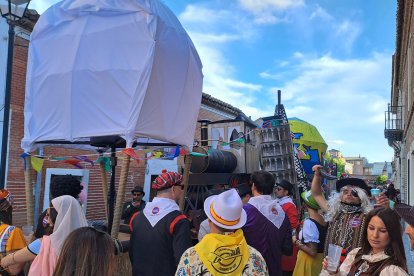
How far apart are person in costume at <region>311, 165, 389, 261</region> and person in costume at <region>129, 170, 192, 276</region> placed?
132cm

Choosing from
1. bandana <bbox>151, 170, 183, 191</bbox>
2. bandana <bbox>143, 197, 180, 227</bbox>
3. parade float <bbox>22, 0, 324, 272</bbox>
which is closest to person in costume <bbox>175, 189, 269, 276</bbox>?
bandana <bbox>143, 197, 180, 227</bbox>

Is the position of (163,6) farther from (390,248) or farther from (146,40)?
(390,248)

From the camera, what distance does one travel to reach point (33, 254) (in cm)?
267

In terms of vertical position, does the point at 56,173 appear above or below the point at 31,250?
above

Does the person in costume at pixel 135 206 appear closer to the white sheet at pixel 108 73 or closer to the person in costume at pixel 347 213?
the white sheet at pixel 108 73

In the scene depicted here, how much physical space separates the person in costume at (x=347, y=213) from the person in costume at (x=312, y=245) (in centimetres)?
19

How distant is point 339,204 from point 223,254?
1.83 metres

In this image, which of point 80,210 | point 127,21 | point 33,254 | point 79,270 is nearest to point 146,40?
point 127,21

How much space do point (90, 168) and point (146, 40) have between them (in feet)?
24.2

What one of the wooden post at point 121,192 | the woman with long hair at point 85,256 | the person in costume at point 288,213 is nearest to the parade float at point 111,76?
the wooden post at point 121,192

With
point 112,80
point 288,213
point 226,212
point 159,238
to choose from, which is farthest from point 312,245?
point 112,80

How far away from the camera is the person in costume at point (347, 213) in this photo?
10.7 ft

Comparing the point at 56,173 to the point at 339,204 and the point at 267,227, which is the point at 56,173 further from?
the point at 339,204

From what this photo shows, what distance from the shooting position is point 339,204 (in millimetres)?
3547
